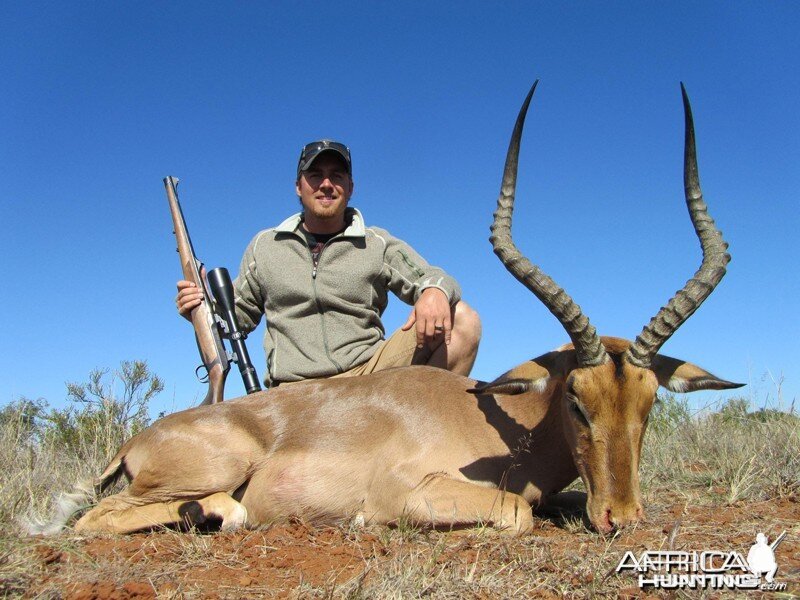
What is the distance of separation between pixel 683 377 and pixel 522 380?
1.11 metres

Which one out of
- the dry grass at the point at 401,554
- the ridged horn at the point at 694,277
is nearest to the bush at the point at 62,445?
the dry grass at the point at 401,554

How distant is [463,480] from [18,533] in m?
2.88

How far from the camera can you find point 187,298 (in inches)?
289

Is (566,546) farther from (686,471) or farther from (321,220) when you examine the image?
(321,220)

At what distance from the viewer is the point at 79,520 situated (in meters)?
4.98

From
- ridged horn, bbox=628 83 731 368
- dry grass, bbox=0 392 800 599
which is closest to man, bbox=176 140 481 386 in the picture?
dry grass, bbox=0 392 800 599

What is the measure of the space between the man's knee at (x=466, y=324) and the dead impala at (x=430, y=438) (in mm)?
1281

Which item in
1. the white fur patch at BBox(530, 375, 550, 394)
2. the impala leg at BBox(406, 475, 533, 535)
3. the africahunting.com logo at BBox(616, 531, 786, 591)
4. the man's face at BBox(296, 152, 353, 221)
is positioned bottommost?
the africahunting.com logo at BBox(616, 531, 786, 591)

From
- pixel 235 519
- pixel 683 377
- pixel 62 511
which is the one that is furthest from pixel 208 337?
pixel 683 377

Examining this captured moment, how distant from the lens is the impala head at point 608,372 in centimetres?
415

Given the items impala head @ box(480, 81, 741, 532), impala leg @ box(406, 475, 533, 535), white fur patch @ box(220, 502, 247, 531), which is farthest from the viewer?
white fur patch @ box(220, 502, 247, 531)

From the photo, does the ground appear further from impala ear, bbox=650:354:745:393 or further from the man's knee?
the man's knee

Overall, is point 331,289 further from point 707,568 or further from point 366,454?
point 707,568

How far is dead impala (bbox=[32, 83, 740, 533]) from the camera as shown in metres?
4.48
